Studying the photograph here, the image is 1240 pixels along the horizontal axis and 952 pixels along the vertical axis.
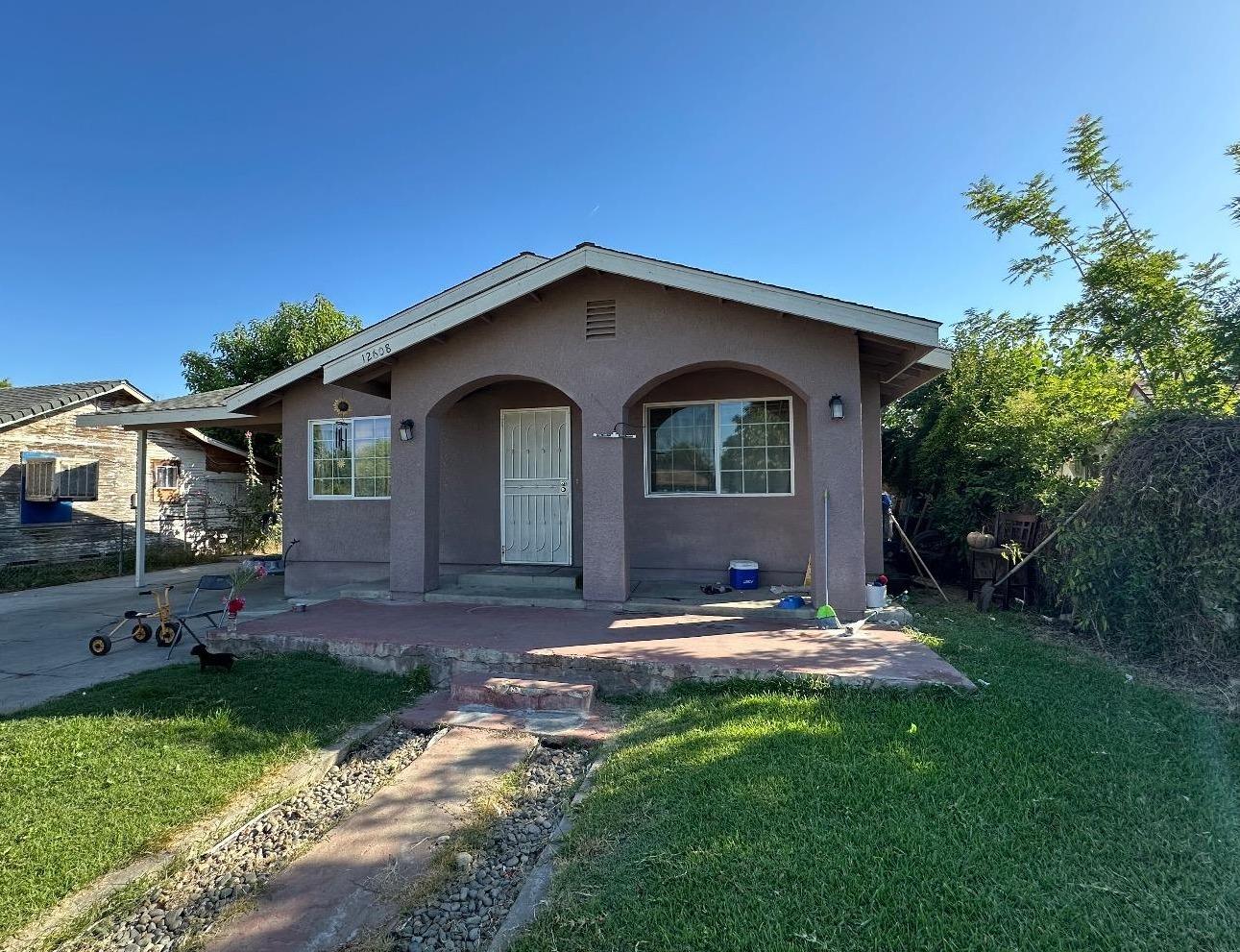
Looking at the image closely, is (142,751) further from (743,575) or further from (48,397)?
(48,397)

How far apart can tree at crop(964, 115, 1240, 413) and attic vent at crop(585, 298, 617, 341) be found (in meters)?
7.12

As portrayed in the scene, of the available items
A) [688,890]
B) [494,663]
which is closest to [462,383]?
[494,663]

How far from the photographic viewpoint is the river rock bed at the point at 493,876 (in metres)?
2.40

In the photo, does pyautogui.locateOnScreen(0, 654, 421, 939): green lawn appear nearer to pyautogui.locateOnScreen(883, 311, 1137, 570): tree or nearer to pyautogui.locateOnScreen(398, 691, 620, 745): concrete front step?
pyautogui.locateOnScreen(398, 691, 620, 745): concrete front step

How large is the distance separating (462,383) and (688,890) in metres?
6.29

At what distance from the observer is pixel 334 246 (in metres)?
15.5

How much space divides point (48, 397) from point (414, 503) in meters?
14.5

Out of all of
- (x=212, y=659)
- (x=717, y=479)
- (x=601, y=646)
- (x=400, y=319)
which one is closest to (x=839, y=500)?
(x=717, y=479)

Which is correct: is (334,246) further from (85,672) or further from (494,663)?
(494,663)

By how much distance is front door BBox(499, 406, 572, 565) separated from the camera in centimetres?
873

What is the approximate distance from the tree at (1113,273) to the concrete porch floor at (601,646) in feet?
20.0

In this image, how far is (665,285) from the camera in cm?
645

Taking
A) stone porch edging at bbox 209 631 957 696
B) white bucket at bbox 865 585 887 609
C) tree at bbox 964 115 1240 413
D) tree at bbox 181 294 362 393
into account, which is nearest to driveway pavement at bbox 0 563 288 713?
stone porch edging at bbox 209 631 957 696

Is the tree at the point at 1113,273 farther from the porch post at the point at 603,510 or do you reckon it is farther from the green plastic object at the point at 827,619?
the porch post at the point at 603,510
